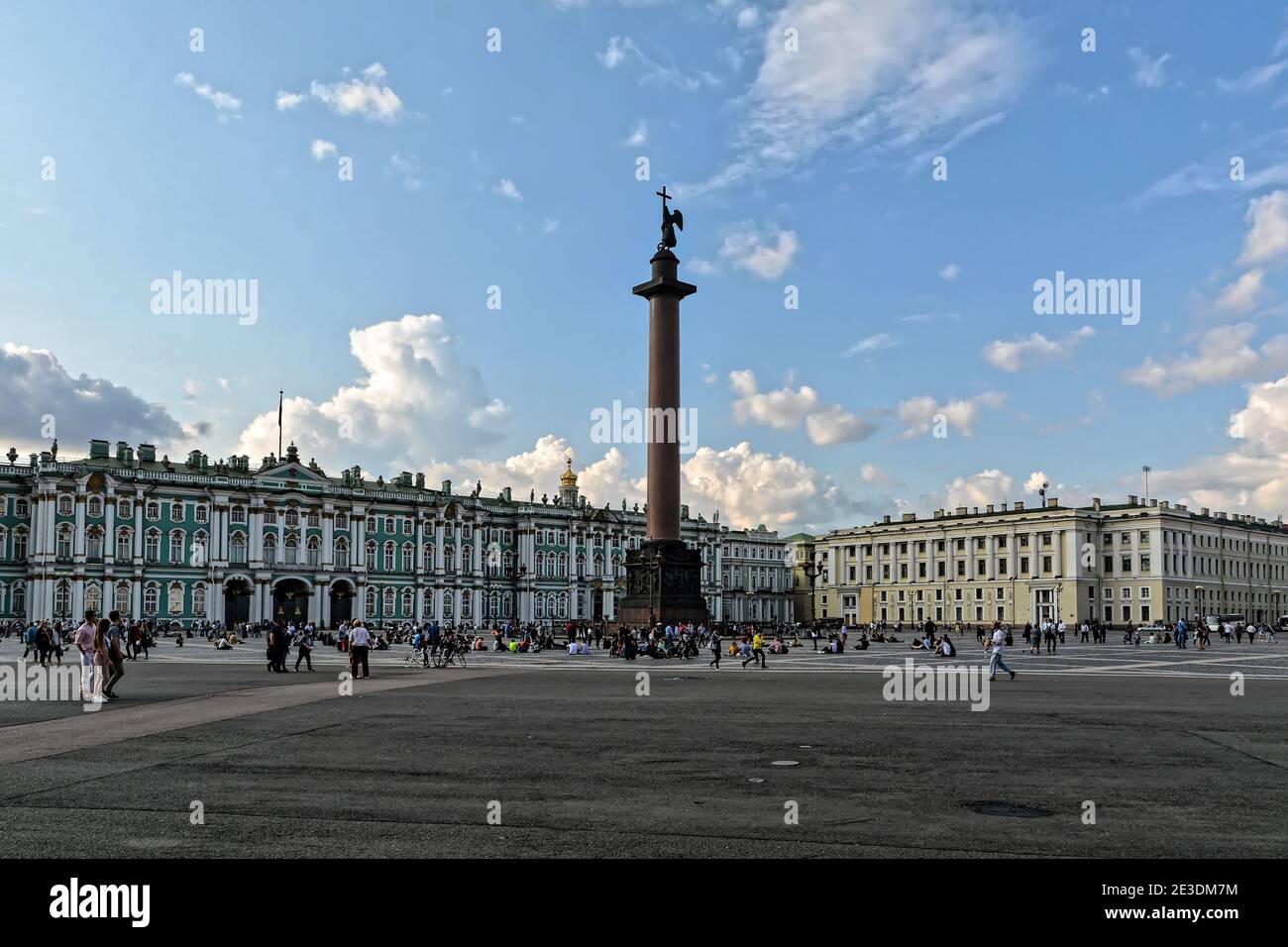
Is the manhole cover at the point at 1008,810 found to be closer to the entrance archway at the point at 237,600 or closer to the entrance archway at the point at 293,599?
the entrance archway at the point at 237,600

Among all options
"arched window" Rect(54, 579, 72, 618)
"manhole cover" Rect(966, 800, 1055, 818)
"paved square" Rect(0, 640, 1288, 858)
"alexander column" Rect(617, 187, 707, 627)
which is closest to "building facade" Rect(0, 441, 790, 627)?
"arched window" Rect(54, 579, 72, 618)

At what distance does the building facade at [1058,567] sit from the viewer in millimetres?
120750

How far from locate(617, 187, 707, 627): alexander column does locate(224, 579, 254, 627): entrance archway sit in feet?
178

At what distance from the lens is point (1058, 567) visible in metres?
122

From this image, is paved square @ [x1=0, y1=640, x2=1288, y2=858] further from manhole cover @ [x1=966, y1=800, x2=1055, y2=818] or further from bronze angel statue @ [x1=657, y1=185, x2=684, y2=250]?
bronze angel statue @ [x1=657, y1=185, x2=684, y2=250]

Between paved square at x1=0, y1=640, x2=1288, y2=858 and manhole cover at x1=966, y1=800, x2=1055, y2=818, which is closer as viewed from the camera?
paved square at x1=0, y1=640, x2=1288, y2=858

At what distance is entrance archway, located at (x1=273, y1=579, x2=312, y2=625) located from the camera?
95250 mm

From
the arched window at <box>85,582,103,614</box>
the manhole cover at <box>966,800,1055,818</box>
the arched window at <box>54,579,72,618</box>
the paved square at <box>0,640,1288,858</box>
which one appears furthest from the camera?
the arched window at <box>85,582,103,614</box>

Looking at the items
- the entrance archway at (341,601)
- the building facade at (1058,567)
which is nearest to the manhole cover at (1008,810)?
the entrance archway at (341,601)

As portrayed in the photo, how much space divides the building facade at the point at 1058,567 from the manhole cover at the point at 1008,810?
11944 cm
